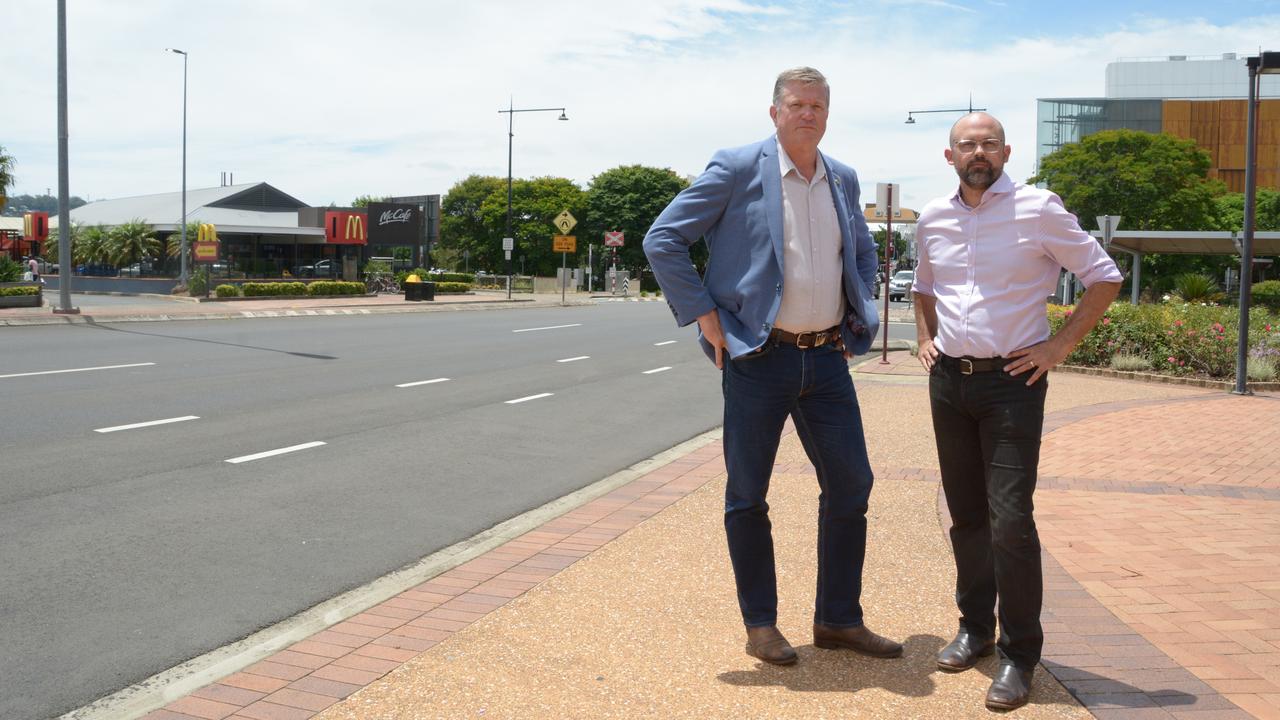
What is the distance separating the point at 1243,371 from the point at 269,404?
35.3ft

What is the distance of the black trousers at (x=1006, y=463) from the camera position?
3629 mm

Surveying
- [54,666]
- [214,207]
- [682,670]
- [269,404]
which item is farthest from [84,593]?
[214,207]

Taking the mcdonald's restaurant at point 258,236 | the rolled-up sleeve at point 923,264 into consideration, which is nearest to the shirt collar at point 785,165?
the rolled-up sleeve at point 923,264

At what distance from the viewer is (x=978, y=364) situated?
3693 millimetres

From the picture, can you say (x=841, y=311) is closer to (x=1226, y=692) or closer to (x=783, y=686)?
(x=783, y=686)

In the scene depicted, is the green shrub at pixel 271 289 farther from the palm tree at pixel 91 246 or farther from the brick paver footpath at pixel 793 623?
the brick paver footpath at pixel 793 623

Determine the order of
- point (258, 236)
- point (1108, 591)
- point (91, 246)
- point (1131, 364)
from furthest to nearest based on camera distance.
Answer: point (258, 236) → point (91, 246) → point (1131, 364) → point (1108, 591)

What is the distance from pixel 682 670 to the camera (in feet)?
→ 12.6

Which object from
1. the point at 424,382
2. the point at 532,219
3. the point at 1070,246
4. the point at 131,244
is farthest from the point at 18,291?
the point at 532,219

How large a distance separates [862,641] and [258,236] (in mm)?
53698

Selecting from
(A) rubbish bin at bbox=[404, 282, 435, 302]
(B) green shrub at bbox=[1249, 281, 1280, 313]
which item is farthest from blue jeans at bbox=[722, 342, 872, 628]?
(B) green shrub at bbox=[1249, 281, 1280, 313]

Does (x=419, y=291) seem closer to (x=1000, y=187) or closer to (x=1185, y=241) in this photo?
(x=1185, y=241)

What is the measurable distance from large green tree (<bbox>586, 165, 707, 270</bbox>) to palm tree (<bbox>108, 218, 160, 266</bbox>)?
35.1m

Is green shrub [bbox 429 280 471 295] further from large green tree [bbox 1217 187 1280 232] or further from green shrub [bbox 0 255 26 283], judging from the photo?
large green tree [bbox 1217 187 1280 232]
